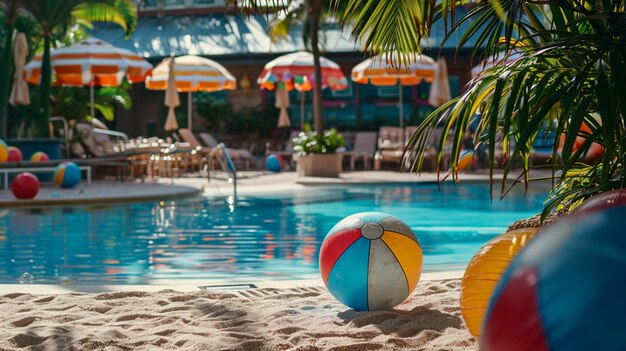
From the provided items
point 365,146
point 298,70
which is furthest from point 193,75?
point 365,146

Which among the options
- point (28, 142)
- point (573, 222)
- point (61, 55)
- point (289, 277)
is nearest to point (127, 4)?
point (61, 55)

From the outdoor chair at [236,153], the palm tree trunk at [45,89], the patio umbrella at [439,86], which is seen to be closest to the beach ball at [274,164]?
the outdoor chair at [236,153]

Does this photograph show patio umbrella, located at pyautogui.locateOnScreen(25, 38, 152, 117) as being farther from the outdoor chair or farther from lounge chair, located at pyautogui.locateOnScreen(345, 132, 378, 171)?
lounge chair, located at pyautogui.locateOnScreen(345, 132, 378, 171)

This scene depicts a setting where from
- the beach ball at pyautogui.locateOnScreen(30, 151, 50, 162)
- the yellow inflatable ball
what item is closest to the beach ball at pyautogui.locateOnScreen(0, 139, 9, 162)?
the beach ball at pyautogui.locateOnScreen(30, 151, 50, 162)

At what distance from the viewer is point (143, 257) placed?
32.6ft

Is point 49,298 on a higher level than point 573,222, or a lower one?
lower

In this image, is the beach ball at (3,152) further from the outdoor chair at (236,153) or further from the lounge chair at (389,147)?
the lounge chair at (389,147)

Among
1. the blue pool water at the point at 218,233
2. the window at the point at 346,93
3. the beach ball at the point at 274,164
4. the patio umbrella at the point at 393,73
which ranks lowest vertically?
the blue pool water at the point at 218,233

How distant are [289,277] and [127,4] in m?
15.0

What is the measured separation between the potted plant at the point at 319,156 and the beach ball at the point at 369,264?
14919 millimetres

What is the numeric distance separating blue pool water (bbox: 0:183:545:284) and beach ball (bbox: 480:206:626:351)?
6.07 metres

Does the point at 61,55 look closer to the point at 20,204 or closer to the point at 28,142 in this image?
the point at 28,142

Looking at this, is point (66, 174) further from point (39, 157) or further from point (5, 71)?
point (5, 71)

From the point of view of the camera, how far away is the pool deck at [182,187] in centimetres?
1516
